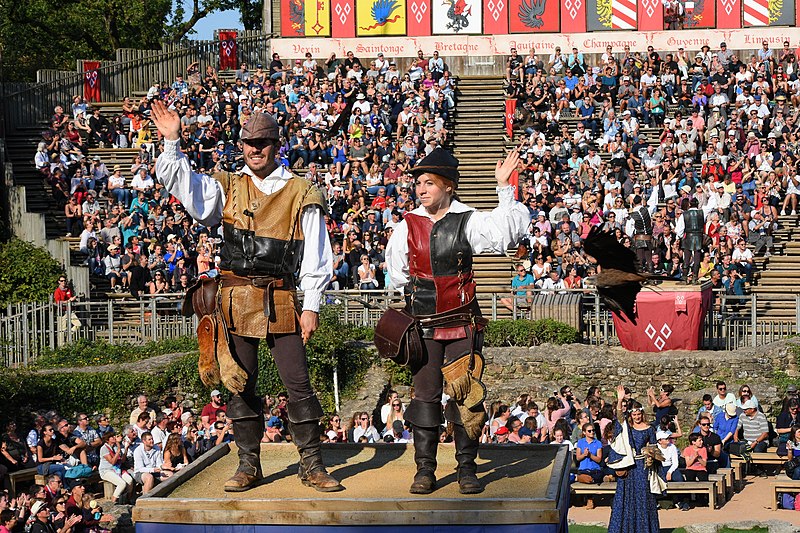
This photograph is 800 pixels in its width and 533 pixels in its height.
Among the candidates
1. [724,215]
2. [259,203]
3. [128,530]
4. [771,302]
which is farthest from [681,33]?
[259,203]

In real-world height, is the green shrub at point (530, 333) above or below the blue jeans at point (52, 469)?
above

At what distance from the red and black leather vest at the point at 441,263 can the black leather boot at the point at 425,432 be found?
24.4 inches

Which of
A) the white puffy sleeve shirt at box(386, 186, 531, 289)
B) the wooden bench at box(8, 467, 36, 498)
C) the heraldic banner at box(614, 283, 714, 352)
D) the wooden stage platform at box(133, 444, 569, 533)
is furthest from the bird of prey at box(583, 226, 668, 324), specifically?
the heraldic banner at box(614, 283, 714, 352)

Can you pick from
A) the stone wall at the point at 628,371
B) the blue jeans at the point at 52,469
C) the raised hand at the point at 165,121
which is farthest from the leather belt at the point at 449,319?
the stone wall at the point at 628,371

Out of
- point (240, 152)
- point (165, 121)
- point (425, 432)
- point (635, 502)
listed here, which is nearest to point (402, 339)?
point (425, 432)

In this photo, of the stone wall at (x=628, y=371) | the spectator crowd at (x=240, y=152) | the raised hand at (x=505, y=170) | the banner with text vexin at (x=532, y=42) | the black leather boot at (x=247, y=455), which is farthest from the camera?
the banner with text vexin at (x=532, y=42)

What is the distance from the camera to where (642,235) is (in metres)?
24.0

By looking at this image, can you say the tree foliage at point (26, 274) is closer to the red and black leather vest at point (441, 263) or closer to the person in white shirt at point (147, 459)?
the person in white shirt at point (147, 459)

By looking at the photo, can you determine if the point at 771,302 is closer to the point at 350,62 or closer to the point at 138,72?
the point at 350,62

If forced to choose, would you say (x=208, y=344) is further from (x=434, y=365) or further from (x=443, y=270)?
(x=443, y=270)

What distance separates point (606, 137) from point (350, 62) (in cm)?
659

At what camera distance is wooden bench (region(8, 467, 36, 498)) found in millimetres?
16297

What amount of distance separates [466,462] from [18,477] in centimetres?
894

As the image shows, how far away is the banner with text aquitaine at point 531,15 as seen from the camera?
34.2m
